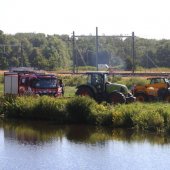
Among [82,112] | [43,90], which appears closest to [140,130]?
[82,112]

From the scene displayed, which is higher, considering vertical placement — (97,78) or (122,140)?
(97,78)

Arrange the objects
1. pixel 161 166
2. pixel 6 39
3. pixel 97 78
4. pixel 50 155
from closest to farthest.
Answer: pixel 161 166 → pixel 50 155 → pixel 97 78 → pixel 6 39

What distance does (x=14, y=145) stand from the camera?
2500 centimetres

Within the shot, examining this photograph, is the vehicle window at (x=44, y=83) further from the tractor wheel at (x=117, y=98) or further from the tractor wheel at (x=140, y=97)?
the tractor wheel at (x=140, y=97)

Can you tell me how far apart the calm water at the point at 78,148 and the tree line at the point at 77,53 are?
192 feet

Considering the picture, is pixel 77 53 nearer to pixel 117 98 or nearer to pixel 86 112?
pixel 117 98

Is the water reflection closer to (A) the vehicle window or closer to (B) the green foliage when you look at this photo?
(A) the vehicle window

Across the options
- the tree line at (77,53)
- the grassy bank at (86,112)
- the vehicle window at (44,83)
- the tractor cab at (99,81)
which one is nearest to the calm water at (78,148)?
the grassy bank at (86,112)

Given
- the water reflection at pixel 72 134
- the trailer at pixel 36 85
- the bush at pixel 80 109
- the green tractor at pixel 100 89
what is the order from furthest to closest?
the trailer at pixel 36 85, the green tractor at pixel 100 89, the bush at pixel 80 109, the water reflection at pixel 72 134

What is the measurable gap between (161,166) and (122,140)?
555cm

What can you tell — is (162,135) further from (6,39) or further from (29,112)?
(6,39)

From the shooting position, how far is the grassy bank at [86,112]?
92.6 feet

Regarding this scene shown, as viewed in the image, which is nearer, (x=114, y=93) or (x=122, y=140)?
(x=122, y=140)

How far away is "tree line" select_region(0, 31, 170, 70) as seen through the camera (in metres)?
95.1
